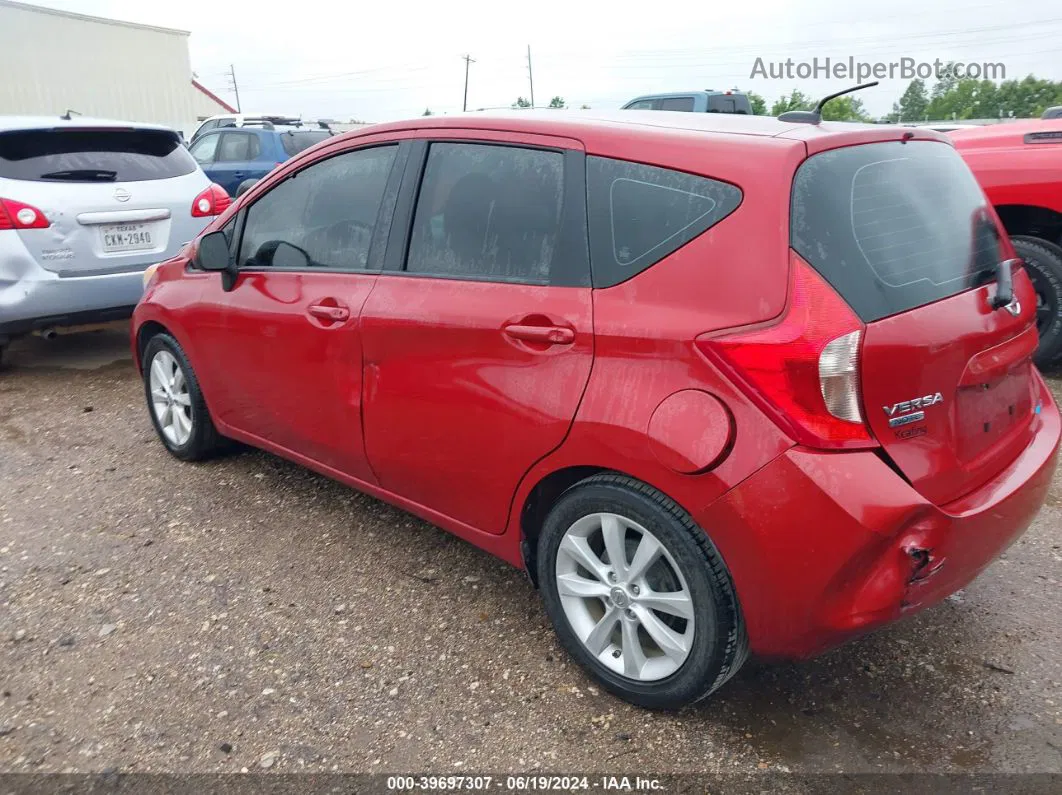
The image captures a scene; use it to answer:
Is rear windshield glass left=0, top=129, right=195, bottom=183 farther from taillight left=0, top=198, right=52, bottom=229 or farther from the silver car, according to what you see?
taillight left=0, top=198, right=52, bottom=229

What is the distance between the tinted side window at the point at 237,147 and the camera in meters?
13.1

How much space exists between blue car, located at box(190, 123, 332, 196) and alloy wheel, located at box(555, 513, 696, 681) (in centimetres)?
1146

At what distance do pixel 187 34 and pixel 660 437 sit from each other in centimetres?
3060

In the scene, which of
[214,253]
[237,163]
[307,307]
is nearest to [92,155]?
[214,253]

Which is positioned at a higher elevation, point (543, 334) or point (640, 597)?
point (543, 334)

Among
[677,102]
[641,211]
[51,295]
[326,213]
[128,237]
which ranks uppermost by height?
[677,102]

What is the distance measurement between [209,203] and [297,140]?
7.60m

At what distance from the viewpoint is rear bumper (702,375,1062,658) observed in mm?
2131

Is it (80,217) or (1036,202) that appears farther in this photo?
(80,217)

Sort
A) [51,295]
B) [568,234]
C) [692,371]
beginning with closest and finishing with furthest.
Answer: [692,371] < [568,234] < [51,295]

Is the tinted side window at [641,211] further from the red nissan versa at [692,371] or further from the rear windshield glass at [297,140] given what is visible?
the rear windshield glass at [297,140]

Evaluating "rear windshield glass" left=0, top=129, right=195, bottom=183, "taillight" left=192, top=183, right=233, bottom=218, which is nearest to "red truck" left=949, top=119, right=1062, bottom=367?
"taillight" left=192, top=183, right=233, bottom=218

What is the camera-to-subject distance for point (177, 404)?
4.40 m

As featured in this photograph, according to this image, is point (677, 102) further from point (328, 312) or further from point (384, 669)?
point (384, 669)
